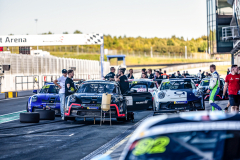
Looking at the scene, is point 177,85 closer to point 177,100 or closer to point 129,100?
point 177,100

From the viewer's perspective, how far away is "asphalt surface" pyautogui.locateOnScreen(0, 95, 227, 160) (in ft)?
24.1

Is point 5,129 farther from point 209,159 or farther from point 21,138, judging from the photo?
point 209,159

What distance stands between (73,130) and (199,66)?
10426cm

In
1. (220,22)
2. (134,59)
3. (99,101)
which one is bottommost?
(99,101)

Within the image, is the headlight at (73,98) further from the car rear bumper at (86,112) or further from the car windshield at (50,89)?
the car windshield at (50,89)

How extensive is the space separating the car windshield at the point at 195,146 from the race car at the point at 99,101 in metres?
8.63

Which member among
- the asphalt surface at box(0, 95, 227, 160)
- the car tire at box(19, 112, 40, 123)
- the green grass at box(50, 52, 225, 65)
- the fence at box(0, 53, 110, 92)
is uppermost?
the green grass at box(50, 52, 225, 65)

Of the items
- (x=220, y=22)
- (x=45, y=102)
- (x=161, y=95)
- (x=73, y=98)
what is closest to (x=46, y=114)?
(x=45, y=102)

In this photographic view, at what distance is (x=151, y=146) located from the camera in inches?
115

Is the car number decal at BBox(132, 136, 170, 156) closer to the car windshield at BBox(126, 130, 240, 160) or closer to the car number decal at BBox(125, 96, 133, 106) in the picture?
the car windshield at BBox(126, 130, 240, 160)

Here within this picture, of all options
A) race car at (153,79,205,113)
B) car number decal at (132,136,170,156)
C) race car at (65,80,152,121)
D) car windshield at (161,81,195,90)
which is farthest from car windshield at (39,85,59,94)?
car number decal at (132,136,170,156)

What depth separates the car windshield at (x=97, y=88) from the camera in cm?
1239

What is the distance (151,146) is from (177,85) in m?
11.2

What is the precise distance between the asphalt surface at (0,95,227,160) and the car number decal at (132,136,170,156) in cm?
373
